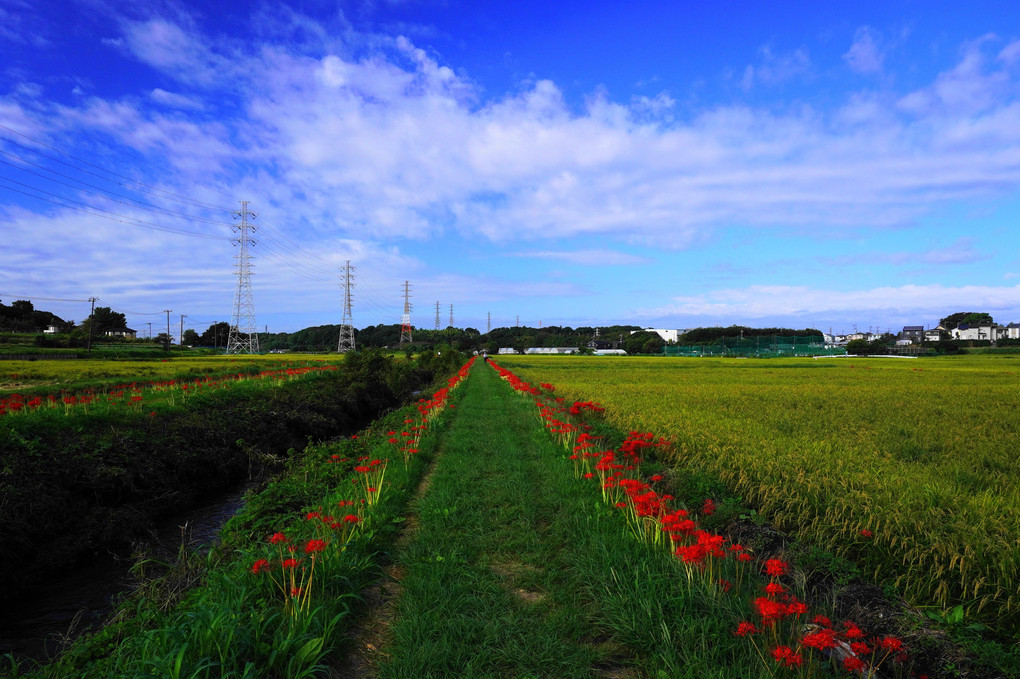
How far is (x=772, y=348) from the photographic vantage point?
94438 millimetres

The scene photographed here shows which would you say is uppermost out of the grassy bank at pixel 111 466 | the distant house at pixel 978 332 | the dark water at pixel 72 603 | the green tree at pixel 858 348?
the distant house at pixel 978 332

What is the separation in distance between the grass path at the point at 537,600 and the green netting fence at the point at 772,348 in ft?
325

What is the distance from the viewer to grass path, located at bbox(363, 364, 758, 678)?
322 cm

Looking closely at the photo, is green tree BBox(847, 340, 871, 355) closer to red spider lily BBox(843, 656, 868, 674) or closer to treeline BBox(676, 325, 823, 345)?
treeline BBox(676, 325, 823, 345)

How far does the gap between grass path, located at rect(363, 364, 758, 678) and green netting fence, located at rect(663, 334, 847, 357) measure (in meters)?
99.1

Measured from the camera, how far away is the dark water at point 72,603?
15.4ft

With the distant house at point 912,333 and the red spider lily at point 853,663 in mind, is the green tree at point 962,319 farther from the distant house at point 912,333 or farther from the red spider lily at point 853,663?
the red spider lily at point 853,663

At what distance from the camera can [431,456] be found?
9.73 metres

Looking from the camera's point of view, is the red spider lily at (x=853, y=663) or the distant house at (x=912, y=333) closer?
the red spider lily at (x=853, y=663)

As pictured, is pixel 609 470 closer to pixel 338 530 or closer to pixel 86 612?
pixel 338 530

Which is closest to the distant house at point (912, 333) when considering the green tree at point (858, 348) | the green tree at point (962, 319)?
the green tree at point (962, 319)

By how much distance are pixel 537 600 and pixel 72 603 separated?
5.68 meters

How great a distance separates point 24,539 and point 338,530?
16.1 ft

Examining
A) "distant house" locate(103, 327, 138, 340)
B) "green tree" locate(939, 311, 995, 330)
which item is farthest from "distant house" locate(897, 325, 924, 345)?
"distant house" locate(103, 327, 138, 340)
